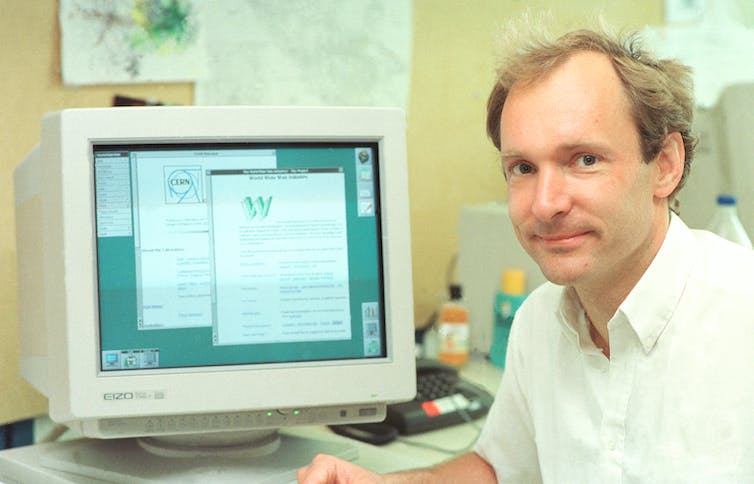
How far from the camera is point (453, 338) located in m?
1.77

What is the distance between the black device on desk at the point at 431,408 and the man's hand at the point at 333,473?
30 centimetres

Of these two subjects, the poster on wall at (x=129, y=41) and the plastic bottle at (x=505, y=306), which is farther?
the plastic bottle at (x=505, y=306)

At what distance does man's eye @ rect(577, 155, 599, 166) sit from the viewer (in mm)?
922

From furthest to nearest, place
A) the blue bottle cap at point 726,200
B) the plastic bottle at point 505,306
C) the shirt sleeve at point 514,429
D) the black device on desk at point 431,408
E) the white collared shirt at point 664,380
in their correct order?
the plastic bottle at point 505,306 < the blue bottle cap at point 726,200 < the black device on desk at point 431,408 < the shirt sleeve at point 514,429 < the white collared shirt at point 664,380

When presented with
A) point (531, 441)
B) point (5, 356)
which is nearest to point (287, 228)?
point (531, 441)

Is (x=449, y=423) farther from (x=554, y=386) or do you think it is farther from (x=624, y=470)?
(x=624, y=470)

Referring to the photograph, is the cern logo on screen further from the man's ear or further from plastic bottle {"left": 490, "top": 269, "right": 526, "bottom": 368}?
plastic bottle {"left": 490, "top": 269, "right": 526, "bottom": 368}

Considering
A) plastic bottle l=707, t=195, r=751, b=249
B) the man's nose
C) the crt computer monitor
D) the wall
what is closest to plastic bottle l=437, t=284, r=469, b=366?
the wall

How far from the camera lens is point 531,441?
3.84 ft

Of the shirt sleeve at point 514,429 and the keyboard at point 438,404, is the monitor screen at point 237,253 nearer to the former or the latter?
the shirt sleeve at point 514,429

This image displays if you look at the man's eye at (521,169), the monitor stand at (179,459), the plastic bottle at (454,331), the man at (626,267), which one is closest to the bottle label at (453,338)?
the plastic bottle at (454,331)

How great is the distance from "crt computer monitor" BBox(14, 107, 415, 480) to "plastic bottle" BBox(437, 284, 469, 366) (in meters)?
0.65

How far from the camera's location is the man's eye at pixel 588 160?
0.92m

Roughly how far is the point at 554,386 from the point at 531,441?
133mm
